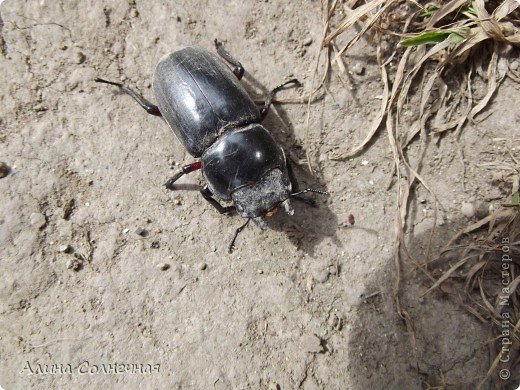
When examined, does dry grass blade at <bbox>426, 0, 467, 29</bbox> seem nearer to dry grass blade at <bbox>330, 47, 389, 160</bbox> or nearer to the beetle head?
dry grass blade at <bbox>330, 47, 389, 160</bbox>

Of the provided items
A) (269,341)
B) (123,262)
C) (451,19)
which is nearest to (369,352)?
(269,341)

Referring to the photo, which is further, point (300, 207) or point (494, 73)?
point (300, 207)

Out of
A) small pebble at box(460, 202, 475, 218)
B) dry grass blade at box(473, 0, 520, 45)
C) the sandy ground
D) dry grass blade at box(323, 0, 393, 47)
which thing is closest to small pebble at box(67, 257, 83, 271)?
the sandy ground

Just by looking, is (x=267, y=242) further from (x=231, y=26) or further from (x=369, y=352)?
(x=231, y=26)

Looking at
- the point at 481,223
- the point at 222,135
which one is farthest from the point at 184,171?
the point at 481,223

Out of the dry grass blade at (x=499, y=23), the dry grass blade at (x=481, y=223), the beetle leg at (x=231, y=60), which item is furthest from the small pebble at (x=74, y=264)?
the dry grass blade at (x=499, y=23)

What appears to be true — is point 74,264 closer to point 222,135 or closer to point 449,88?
point 222,135
